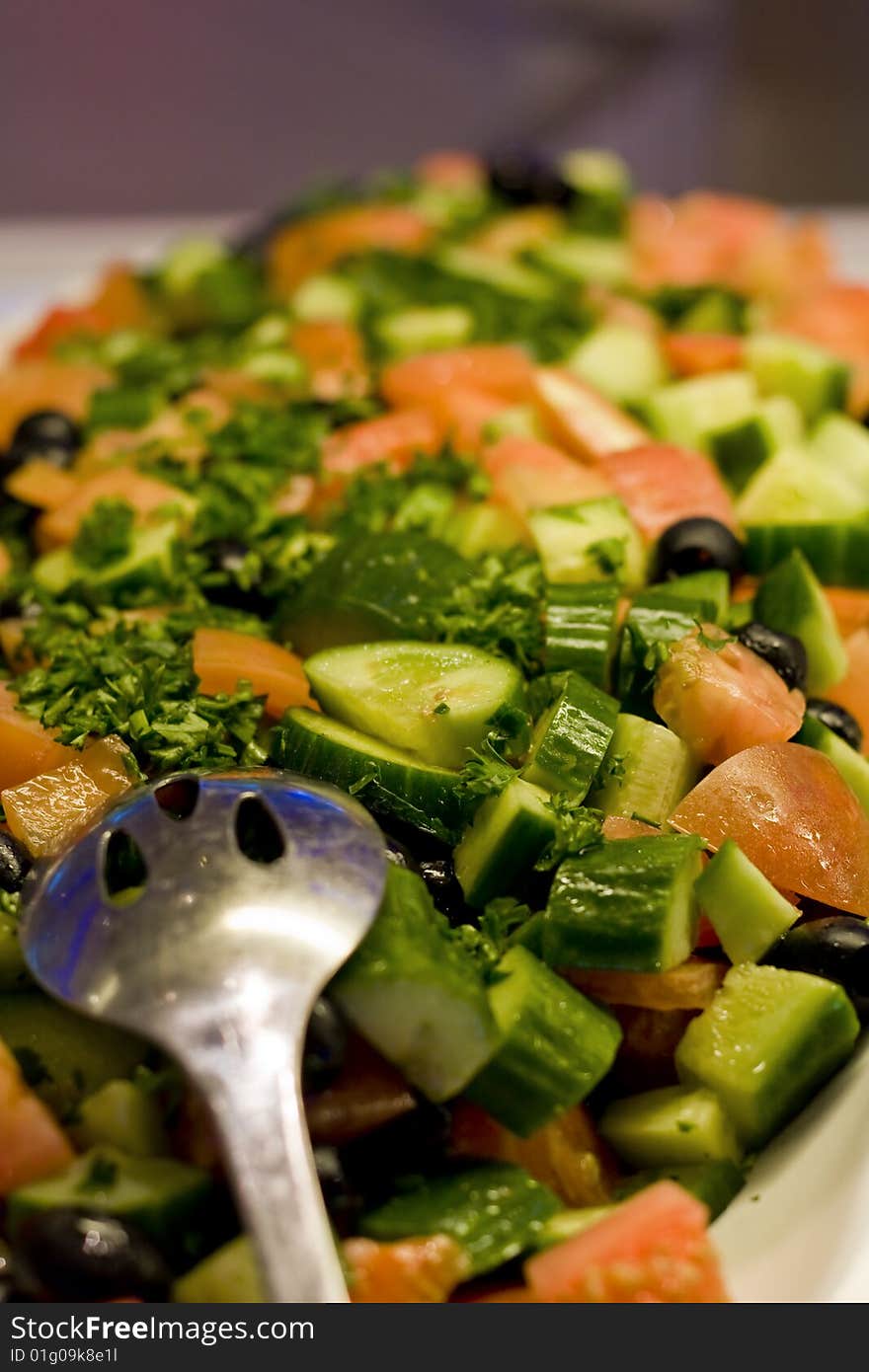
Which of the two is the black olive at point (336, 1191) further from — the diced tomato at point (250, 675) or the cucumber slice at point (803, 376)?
the cucumber slice at point (803, 376)

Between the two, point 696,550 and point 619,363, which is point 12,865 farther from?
point 619,363

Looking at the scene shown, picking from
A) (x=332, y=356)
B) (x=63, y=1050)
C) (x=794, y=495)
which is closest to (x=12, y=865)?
(x=63, y=1050)

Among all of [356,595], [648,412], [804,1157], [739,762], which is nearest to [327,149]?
[648,412]

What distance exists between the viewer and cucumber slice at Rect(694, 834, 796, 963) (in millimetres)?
1582

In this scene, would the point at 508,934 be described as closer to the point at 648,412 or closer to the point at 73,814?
the point at 73,814

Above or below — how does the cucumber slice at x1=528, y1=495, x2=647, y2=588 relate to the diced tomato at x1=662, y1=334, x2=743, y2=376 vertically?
above

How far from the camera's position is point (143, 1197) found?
4.29 ft

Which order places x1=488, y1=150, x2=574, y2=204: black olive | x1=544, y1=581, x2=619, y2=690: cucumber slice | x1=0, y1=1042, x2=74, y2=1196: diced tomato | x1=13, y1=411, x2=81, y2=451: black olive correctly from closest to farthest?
x1=0, y1=1042, x2=74, y2=1196: diced tomato → x1=544, y1=581, x2=619, y2=690: cucumber slice → x1=13, y1=411, x2=81, y2=451: black olive → x1=488, y1=150, x2=574, y2=204: black olive

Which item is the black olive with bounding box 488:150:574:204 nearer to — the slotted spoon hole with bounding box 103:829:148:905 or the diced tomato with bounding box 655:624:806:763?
the diced tomato with bounding box 655:624:806:763

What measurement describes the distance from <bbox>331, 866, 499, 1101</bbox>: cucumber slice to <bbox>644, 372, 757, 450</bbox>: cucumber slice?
65.9 inches

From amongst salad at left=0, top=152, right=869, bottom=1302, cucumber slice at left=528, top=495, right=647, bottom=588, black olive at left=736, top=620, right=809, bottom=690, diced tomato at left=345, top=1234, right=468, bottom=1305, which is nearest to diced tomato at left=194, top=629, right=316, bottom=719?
salad at left=0, top=152, right=869, bottom=1302

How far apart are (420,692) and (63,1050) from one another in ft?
2.21

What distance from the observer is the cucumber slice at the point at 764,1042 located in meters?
1.51

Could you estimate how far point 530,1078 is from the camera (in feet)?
4.64
